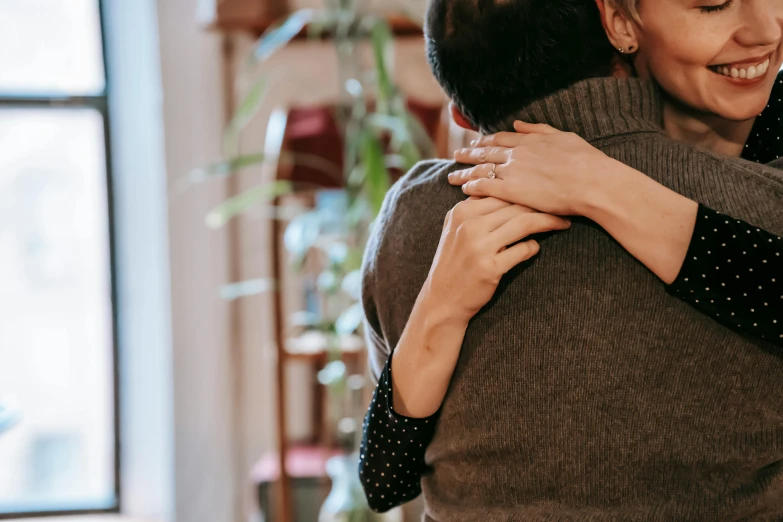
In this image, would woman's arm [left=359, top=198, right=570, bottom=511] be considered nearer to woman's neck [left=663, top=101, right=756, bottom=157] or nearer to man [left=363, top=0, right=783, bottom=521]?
man [left=363, top=0, right=783, bottom=521]

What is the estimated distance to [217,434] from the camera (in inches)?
109

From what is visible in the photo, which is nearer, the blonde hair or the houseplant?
the blonde hair

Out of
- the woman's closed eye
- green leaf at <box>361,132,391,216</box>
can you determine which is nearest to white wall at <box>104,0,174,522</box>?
green leaf at <box>361,132,391,216</box>

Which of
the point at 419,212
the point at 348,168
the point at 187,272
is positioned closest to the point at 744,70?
the point at 419,212

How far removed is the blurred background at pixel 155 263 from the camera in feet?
8.55

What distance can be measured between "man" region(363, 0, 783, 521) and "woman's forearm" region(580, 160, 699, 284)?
2cm

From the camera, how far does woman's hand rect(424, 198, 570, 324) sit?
739 millimetres

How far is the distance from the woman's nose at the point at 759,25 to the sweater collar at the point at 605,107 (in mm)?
96

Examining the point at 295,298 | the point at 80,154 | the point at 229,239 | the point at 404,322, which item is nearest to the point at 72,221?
the point at 80,154

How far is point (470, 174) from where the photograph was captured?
805 millimetres

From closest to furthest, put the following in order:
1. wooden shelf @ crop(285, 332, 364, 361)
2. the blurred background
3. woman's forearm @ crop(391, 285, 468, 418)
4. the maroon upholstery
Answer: woman's forearm @ crop(391, 285, 468, 418)
the maroon upholstery
wooden shelf @ crop(285, 332, 364, 361)
the blurred background

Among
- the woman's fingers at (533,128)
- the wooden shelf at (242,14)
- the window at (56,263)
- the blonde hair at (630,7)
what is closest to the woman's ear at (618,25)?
the blonde hair at (630,7)

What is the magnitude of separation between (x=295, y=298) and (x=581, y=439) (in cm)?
208

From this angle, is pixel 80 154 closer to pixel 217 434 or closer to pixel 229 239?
pixel 229 239
